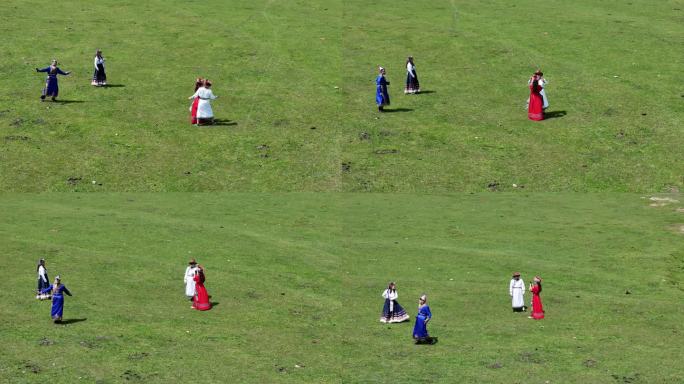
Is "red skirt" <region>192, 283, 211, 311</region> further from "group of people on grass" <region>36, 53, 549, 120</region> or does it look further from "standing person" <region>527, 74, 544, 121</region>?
"standing person" <region>527, 74, 544, 121</region>

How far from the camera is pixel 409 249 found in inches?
1809

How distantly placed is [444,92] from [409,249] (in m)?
21.2

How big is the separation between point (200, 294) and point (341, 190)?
1617 cm

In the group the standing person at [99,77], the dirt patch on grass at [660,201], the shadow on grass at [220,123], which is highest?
the standing person at [99,77]

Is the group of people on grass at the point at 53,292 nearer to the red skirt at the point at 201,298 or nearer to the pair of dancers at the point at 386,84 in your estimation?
the red skirt at the point at 201,298

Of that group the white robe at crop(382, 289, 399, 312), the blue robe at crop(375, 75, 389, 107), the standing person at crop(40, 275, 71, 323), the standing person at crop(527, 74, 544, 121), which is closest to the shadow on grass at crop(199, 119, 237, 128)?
the blue robe at crop(375, 75, 389, 107)

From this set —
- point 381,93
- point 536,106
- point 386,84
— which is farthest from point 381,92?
point 536,106

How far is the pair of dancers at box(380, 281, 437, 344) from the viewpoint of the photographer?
1410 inches

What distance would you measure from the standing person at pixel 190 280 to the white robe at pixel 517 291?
10569mm

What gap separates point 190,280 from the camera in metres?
39.3

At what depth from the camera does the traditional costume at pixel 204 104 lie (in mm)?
59062

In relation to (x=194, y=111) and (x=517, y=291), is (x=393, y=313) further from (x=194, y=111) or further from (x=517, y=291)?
(x=194, y=111)

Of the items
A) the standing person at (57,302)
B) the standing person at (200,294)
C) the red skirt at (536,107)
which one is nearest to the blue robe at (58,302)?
the standing person at (57,302)

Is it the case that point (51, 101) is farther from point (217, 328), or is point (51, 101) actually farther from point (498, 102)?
point (217, 328)
